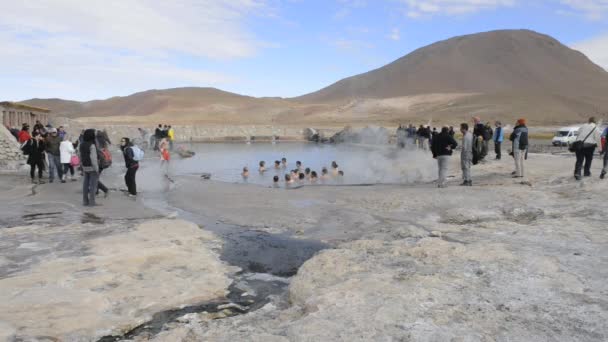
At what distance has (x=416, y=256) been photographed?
5.67 metres

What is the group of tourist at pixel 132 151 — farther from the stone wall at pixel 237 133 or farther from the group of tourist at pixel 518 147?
the stone wall at pixel 237 133

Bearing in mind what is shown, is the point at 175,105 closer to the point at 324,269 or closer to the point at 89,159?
the point at 89,159

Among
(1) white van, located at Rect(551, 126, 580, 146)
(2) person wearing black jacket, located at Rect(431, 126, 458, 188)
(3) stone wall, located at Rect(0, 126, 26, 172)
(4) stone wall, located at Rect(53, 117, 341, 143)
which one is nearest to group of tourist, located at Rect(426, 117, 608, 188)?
(2) person wearing black jacket, located at Rect(431, 126, 458, 188)

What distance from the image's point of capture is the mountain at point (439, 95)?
7431cm

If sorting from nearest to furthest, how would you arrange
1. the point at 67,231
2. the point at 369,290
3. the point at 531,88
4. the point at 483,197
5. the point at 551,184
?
the point at 369,290 → the point at 67,231 → the point at 483,197 → the point at 551,184 → the point at 531,88

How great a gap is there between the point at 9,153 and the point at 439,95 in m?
88.0

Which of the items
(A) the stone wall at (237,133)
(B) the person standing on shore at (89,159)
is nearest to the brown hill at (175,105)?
(A) the stone wall at (237,133)

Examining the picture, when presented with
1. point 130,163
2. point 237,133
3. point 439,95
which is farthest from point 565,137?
point 439,95

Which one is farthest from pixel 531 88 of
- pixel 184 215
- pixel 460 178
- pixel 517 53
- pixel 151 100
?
pixel 184 215

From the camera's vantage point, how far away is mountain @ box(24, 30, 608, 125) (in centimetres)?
7431

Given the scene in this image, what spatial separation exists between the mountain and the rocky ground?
57704 millimetres

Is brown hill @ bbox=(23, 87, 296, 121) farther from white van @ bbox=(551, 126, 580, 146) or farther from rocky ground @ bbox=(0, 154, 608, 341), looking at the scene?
rocky ground @ bbox=(0, 154, 608, 341)

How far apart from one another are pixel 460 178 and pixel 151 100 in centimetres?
11630

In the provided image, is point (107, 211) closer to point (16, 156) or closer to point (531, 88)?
point (16, 156)
